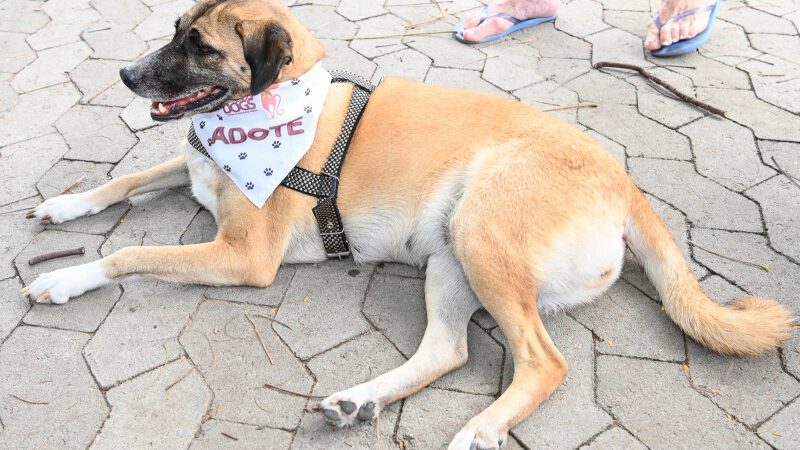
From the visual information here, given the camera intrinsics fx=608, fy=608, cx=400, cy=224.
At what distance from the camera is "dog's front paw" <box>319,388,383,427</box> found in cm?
264

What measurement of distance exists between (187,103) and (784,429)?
331 cm

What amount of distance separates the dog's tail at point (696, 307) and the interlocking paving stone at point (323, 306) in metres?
1.49

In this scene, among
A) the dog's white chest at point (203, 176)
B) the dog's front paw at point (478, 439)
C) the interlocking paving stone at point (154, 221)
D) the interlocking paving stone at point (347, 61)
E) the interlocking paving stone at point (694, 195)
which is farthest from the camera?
the interlocking paving stone at point (347, 61)

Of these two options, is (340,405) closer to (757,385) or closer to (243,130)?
(243,130)

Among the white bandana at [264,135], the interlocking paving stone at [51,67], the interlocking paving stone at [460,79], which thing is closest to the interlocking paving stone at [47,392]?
the white bandana at [264,135]

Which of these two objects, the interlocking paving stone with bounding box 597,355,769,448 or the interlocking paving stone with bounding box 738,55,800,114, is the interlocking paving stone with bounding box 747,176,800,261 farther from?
the interlocking paving stone with bounding box 597,355,769,448

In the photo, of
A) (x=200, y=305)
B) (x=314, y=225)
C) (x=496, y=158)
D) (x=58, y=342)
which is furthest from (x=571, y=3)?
(x=58, y=342)

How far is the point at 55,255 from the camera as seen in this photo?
347 cm

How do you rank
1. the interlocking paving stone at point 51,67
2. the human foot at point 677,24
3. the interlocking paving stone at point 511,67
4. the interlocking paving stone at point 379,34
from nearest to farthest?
the interlocking paving stone at point 51,67 < the interlocking paving stone at point 511,67 < the human foot at point 677,24 < the interlocking paving stone at point 379,34

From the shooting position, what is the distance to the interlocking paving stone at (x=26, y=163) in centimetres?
400

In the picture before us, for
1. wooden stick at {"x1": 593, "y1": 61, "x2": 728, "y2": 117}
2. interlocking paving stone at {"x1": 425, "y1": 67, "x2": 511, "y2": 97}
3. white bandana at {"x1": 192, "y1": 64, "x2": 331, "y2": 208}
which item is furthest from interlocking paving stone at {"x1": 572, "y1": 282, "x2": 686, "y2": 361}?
interlocking paving stone at {"x1": 425, "y1": 67, "x2": 511, "y2": 97}

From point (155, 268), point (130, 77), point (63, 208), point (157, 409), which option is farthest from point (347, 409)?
point (63, 208)

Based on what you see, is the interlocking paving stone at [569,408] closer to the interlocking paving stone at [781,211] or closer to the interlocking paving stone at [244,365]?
the interlocking paving stone at [244,365]

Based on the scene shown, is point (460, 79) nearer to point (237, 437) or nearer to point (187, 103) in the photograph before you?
point (187, 103)
